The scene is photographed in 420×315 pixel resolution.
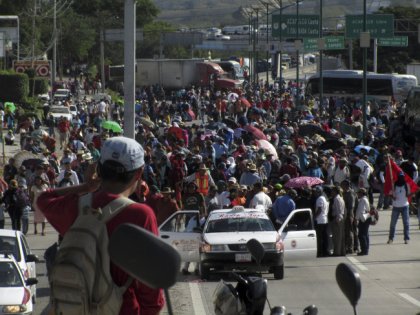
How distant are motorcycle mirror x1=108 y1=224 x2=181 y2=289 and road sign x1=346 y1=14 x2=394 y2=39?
55961 millimetres

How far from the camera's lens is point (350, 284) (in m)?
5.07

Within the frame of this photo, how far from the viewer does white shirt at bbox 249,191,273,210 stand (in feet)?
79.0

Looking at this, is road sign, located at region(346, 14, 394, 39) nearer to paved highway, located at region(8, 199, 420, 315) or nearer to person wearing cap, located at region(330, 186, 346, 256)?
paved highway, located at region(8, 199, 420, 315)

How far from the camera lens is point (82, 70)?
12406 cm

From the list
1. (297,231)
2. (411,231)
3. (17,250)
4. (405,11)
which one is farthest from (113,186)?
(405,11)

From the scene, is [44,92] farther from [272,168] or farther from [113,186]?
[113,186]

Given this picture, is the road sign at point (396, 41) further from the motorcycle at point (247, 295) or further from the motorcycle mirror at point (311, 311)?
the motorcycle mirror at point (311, 311)

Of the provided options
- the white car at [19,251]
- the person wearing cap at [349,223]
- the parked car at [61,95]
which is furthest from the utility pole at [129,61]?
the parked car at [61,95]

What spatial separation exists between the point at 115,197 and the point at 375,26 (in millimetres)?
57559

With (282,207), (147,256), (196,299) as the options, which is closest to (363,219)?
(282,207)

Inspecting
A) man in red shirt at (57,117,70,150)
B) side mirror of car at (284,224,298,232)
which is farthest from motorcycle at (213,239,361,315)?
man in red shirt at (57,117,70,150)

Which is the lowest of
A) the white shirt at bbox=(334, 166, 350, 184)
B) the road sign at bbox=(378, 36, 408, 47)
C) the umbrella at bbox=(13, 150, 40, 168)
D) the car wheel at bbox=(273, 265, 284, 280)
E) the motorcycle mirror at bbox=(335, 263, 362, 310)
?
the car wheel at bbox=(273, 265, 284, 280)

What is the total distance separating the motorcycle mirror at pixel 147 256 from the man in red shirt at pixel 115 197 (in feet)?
2.32

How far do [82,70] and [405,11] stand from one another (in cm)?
3121
